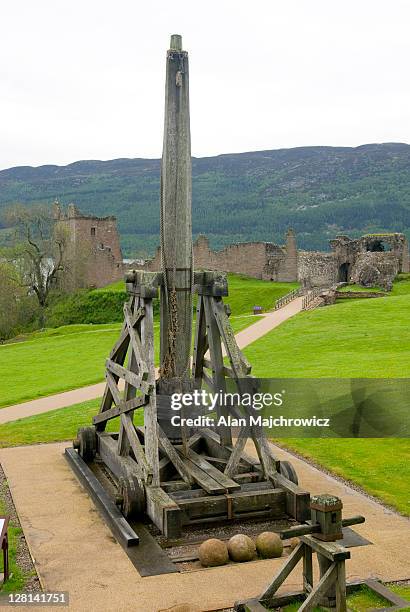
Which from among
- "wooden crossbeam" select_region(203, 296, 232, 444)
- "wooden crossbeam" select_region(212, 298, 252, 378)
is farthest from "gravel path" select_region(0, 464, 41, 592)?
"wooden crossbeam" select_region(212, 298, 252, 378)

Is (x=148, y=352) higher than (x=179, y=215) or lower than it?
lower

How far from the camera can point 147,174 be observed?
181750mm

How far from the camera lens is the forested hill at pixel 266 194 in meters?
124

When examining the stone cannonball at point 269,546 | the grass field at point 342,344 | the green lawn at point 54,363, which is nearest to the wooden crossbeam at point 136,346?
the stone cannonball at point 269,546

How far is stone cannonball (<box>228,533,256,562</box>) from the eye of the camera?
7.53m

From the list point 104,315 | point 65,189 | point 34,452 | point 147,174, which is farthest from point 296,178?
point 34,452

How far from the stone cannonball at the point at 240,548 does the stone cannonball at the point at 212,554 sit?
0.33ft

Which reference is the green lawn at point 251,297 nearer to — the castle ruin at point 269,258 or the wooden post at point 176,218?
the castle ruin at point 269,258

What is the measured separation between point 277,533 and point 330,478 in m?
2.81

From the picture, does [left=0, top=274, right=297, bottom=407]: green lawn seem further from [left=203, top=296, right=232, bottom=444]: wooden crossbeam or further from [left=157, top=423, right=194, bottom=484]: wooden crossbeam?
[left=157, top=423, right=194, bottom=484]: wooden crossbeam

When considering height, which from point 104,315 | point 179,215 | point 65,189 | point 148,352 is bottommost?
point 104,315

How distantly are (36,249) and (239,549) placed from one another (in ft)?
A: 152

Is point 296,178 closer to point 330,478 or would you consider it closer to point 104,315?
point 104,315

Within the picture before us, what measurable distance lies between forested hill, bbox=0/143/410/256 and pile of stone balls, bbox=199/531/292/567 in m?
104
